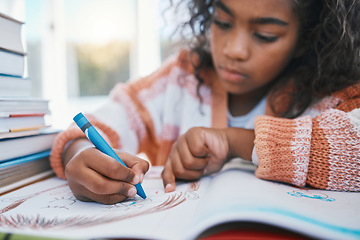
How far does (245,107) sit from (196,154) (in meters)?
0.34

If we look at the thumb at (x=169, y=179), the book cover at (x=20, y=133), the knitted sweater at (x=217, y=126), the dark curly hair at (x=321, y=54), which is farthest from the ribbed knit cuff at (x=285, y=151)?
the book cover at (x=20, y=133)

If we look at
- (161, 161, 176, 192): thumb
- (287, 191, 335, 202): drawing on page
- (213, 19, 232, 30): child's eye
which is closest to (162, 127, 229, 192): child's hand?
(161, 161, 176, 192): thumb

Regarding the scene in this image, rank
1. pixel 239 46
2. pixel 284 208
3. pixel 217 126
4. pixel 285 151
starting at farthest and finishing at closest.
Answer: pixel 217 126 < pixel 239 46 < pixel 285 151 < pixel 284 208

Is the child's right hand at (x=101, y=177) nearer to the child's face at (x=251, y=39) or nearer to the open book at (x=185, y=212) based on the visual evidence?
the open book at (x=185, y=212)

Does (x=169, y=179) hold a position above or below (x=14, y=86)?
below

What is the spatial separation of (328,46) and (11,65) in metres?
0.56

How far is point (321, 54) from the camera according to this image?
60 centimetres

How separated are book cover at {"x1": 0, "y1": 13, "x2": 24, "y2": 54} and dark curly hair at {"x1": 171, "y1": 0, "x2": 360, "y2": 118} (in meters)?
0.41

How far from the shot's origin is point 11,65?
389mm

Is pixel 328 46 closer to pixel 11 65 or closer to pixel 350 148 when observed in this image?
pixel 350 148

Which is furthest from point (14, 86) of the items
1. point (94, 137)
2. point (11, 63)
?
point (94, 137)

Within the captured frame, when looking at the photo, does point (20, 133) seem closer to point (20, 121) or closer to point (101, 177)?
point (20, 121)

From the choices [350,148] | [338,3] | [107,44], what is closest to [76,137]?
[350,148]

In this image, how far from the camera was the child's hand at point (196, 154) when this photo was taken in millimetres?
391
